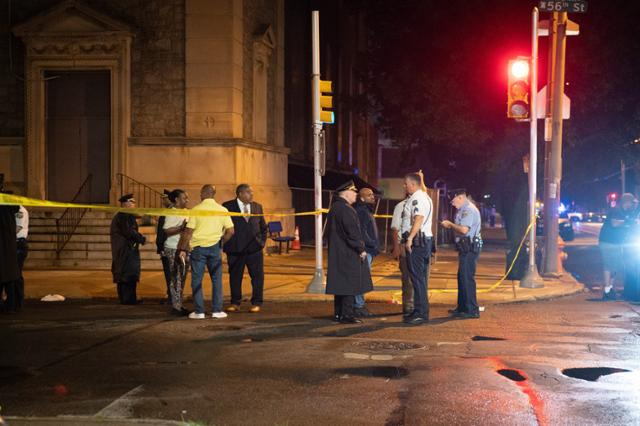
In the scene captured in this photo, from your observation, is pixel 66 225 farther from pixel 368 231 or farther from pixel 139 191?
pixel 368 231

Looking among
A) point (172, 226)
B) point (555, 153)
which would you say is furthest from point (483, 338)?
point (555, 153)

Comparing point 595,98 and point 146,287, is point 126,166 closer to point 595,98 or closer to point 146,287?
point 146,287

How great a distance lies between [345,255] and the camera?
36.2 feet

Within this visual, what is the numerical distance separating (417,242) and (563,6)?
7.88 meters

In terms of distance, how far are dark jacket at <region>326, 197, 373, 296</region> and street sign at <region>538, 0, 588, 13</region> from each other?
7.84 m

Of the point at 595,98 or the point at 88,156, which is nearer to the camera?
the point at 88,156

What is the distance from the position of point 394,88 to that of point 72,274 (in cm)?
1854

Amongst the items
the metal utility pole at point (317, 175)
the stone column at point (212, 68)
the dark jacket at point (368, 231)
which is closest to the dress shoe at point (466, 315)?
the dark jacket at point (368, 231)

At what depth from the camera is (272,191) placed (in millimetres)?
24422

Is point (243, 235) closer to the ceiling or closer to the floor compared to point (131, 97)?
closer to the floor

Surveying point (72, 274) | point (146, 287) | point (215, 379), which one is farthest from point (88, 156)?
point (215, 379)

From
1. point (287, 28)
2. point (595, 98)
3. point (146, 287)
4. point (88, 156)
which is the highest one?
point (287, 28)

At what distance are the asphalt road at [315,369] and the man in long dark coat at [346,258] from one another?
0.44 metres

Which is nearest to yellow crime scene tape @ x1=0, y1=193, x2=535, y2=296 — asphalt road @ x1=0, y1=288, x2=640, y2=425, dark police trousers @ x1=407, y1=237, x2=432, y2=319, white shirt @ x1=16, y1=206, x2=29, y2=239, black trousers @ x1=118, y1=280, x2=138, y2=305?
white shirt @ x1=16, y1=206, x2=29, y2=239
